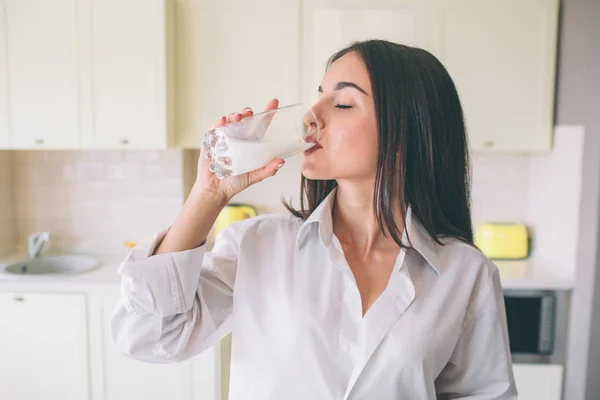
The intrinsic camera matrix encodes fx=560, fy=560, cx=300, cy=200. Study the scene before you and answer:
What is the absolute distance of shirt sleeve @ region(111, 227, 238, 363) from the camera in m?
0.96

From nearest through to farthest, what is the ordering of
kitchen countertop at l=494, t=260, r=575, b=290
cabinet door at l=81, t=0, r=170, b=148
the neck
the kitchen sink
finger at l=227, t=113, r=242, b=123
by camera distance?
finger at l=227, t=113, r=242, b=123 < the neck < kitchen countertop at l=494, t=260, r=575, b=290 < cabinet door at l=81, t=0, r=170, b=148 < the kitchen sink

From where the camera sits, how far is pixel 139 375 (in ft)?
8.16

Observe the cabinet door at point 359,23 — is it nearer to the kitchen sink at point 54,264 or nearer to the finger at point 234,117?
the kitchen sink at point 54,264

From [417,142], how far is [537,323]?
1666 millimetres

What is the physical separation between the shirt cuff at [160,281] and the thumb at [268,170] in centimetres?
16

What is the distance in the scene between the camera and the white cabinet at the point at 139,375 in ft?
8.05

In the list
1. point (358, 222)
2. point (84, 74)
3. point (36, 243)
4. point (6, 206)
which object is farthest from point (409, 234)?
point (6, 206)

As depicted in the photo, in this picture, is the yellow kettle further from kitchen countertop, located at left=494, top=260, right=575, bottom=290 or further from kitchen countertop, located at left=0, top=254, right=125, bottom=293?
kitchen countertop, located at left=494, top=260, right=575, bottom=290

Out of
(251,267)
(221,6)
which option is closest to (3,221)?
(221,6)

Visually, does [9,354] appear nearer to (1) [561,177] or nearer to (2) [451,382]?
(2) [451,382]

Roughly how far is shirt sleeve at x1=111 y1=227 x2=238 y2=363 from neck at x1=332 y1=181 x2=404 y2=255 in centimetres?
27

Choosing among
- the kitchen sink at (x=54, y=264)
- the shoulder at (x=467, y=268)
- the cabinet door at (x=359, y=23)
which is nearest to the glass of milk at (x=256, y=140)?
the shoulder at (x=467, y=268)

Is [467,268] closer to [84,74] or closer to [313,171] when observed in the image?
[313,171]

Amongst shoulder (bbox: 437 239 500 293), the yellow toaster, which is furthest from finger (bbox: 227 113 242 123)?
the yellow toaster
